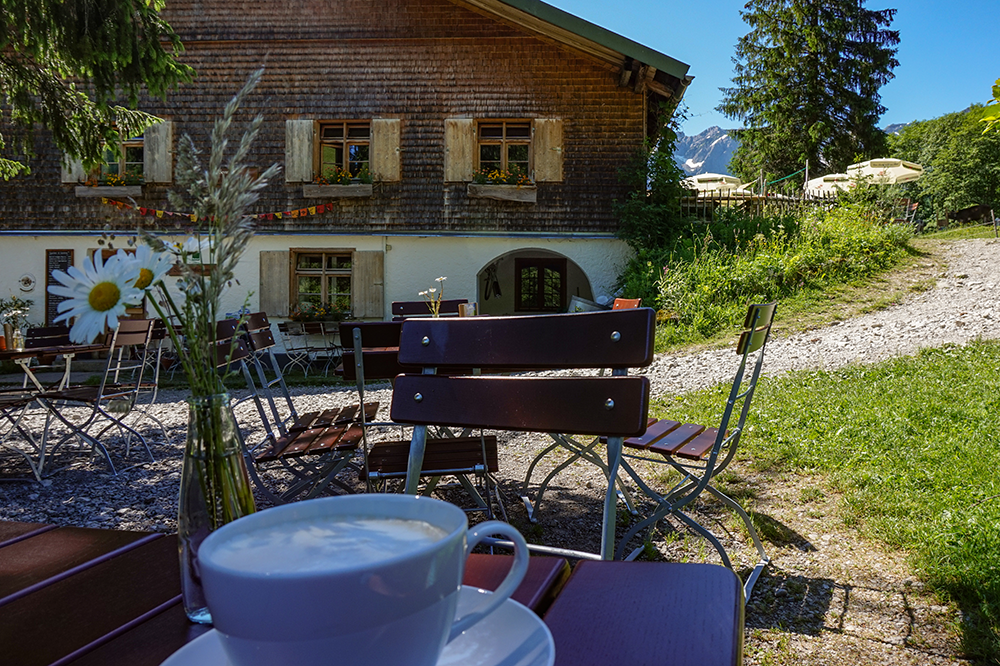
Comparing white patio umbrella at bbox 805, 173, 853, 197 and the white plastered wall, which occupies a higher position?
white patio umbrella at bbox 805, 173, 853, 197

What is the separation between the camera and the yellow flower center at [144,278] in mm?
708

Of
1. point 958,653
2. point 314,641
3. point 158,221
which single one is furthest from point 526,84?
point 314,641

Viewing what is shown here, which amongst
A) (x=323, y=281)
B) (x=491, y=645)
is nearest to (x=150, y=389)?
(x=323, y=281)

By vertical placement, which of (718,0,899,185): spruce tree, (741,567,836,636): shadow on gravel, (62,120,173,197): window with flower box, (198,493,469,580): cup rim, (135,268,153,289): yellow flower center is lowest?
(741,567,836,636): shadow on gravel

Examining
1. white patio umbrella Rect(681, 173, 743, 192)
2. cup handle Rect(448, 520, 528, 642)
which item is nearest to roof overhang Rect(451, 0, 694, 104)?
white patio umbrella Rect(681, 173, 743, 192)

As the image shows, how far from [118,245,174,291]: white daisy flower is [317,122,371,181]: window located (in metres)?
11.5

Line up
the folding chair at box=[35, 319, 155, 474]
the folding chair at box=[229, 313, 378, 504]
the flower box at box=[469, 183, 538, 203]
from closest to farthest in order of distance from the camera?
the folding chair at box=[229, 313, 378, 504]
the folding chair at box=[35, 319, 155, 474]
the flower box at box=[469, 183, 538, 203]

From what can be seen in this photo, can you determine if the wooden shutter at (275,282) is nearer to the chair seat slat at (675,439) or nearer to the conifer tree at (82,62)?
the conifer tree at (82,62)

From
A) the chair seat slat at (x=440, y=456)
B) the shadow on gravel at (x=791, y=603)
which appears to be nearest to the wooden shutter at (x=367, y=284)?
the chair seat slat at (x=440, y=456)

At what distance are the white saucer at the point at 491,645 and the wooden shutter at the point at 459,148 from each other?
11410 mm

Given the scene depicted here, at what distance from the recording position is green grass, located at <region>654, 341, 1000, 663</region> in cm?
254

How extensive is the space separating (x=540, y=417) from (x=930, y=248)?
41.2 feet

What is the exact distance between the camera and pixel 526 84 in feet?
37.9

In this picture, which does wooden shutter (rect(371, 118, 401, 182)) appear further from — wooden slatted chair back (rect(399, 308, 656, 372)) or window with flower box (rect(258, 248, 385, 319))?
wooden slatted chair back (rect(399, 308, 656, 372))
